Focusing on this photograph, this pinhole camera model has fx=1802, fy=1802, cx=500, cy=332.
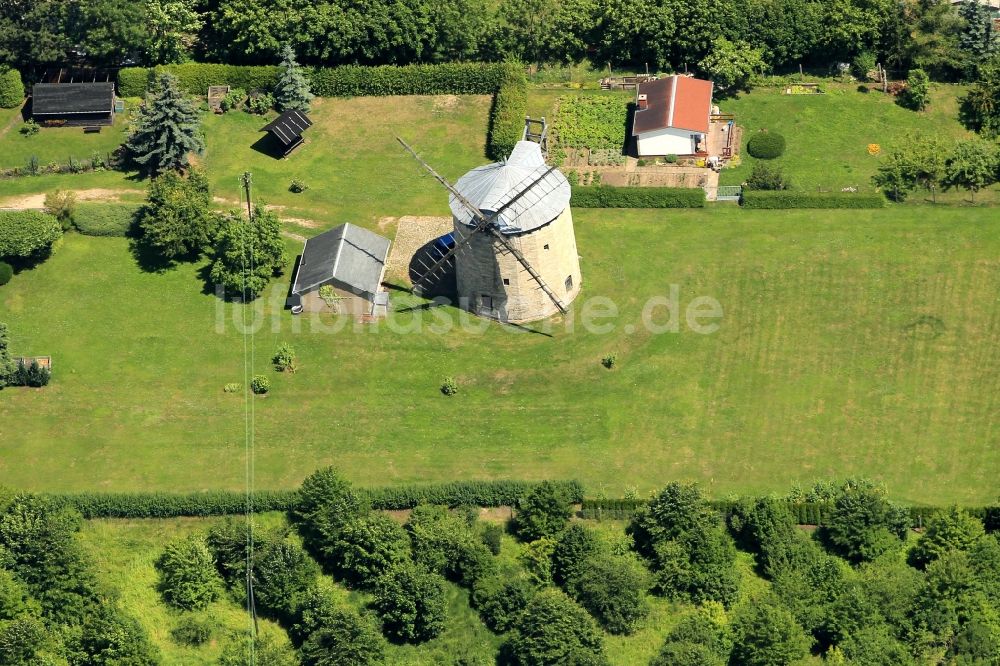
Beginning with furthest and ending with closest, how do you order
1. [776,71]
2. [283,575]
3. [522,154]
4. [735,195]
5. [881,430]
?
1. [776,71]
2. [735,195]
3. [522,154]
4. [881,430]
5. [283,575]

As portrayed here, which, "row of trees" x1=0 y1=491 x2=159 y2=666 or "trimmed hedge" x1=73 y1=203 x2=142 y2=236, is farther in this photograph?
"trimmed hedge" x1=73 y1=203 x2=142 y2=236

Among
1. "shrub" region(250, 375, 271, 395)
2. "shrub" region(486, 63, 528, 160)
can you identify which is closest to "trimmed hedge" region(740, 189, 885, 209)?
"shrub" region(486, 63, 528, 160)

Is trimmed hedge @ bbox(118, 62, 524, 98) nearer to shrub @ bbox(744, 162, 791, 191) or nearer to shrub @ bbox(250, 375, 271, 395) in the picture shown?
shrub @ bbox(744, 162, 791, 191)

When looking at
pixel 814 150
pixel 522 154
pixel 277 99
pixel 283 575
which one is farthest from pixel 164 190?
pixel 814 150

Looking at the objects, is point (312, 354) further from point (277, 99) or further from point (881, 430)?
point (881, 430)

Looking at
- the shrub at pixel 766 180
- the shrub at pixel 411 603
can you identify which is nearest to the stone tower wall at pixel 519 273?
the shrub at pixel 766 180

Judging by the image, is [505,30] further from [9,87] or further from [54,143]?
[9,87]
